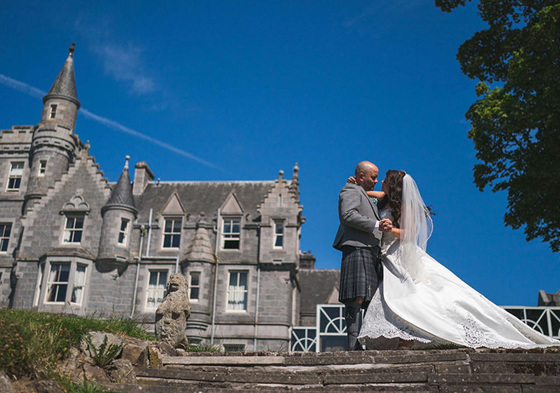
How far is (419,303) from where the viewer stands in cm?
732

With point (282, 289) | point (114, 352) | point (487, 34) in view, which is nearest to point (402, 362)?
point (114, 352)

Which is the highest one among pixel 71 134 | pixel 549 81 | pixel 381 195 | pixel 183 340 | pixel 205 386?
pixel 71 134

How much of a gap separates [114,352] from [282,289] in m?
23.1

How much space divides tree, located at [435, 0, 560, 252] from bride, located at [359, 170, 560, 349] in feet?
25.8

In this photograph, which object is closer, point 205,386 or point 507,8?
point 205,386

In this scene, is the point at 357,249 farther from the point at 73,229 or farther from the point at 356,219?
the point at 73,229

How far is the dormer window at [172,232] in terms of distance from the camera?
32.5 meters

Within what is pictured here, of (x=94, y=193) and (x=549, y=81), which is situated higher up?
(x=94, y=193)

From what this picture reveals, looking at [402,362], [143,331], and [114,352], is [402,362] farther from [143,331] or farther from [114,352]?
[143,331]

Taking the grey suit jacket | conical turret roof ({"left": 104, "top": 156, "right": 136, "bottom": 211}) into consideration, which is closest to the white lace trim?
the grey suit jacket

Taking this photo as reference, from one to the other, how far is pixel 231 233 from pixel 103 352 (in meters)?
24.6

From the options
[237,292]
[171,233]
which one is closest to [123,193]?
[171,233]

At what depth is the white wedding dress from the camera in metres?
7.02

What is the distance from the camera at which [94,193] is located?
33.2 meters
